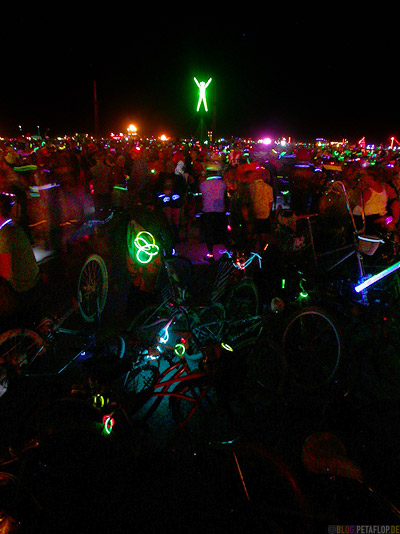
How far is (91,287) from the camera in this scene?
589 cm

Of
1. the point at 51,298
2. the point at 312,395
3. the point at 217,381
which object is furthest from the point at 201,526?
the point at 51,298

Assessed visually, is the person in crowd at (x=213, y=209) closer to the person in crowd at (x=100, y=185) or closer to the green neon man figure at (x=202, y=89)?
the person in crowd at (x=100, y=185)

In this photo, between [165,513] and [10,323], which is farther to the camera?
[10,323]

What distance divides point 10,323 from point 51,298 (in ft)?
7.79

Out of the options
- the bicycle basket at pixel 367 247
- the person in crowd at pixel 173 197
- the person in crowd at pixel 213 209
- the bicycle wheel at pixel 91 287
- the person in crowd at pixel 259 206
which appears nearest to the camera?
the bicycle basket at pixel 367 247

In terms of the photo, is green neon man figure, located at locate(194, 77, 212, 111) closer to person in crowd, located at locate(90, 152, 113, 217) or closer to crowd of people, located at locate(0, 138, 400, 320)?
crowd of people, located at locate(0, 138, 400, 320)

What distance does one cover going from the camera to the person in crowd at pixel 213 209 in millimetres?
8758

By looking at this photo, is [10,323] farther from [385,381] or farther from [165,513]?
[385,381]

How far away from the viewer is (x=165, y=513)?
2.94 metres

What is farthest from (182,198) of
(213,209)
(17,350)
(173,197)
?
(17,350)

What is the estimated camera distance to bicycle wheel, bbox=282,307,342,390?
443 centimetres

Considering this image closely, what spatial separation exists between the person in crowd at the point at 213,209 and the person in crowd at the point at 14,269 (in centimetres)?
491

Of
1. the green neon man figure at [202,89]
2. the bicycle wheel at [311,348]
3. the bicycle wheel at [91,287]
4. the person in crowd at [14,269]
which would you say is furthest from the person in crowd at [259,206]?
the green neon man figure at [202,89]

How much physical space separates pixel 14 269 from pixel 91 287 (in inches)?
64.7
